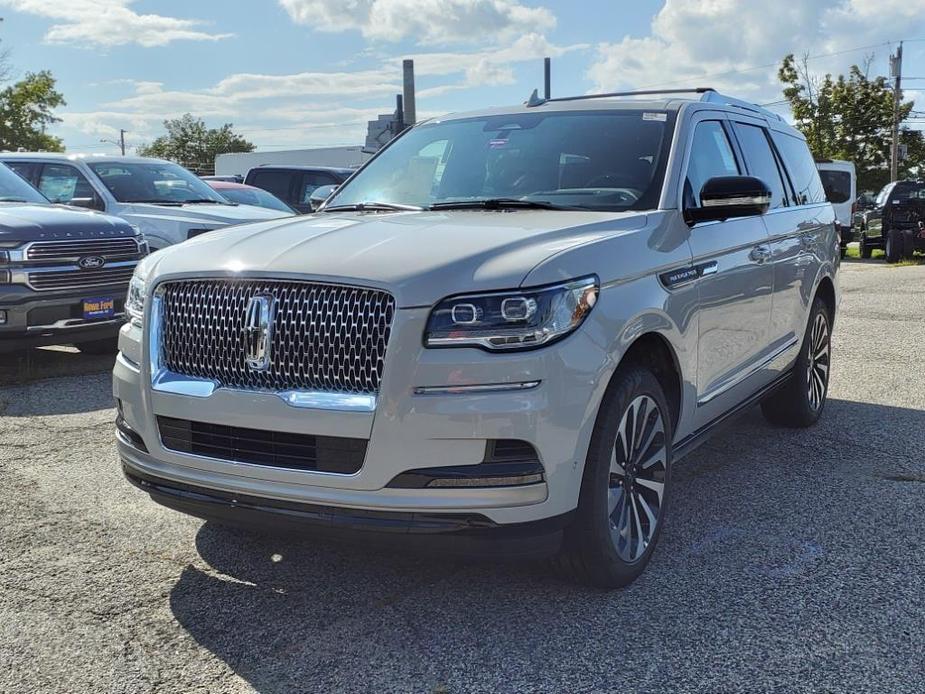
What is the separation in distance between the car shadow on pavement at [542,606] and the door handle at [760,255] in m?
1.20

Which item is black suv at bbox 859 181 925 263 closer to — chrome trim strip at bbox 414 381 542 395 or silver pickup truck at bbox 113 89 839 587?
silver pickup truck at bbox 113 89 839 587

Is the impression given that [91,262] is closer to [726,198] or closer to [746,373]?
[746,373]

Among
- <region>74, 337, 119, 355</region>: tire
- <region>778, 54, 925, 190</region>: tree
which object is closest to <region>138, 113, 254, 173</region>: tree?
<region>778, 54, 925, 190</region>: tree

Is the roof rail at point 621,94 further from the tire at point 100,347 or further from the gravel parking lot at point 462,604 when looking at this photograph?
the tire at point 100,347

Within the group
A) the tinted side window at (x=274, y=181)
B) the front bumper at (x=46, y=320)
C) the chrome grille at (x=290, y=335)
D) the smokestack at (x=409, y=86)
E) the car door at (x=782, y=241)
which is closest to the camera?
the chrome grille at (x=290, y=335)

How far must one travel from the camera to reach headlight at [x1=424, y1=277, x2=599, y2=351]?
123 inches

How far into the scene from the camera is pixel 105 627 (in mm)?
3389

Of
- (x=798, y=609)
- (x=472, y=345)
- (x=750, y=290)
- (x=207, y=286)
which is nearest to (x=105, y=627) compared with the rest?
(x=207, y=286)

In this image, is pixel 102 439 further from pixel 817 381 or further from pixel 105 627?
pixel 817 381

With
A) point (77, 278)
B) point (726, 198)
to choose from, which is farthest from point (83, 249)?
point (726, 198)

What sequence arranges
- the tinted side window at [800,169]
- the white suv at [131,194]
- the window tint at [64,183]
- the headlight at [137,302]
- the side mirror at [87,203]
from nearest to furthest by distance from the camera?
the headlight at [137,302]
the tinted side window at [800,169]
the side mirror at [87,203]
the white suv at [131,194]
the window tint at [64,183]

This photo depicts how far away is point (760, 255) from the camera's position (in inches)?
199

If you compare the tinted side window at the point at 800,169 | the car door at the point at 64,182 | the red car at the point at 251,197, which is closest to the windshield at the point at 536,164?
the tinted side window at the point at 800,169

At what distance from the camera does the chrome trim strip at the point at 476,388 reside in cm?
310
